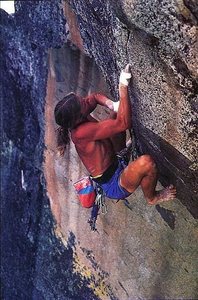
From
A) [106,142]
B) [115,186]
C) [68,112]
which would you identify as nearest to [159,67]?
[68,112]

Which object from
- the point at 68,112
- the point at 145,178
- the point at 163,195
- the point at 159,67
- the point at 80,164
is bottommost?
the point at 80,164

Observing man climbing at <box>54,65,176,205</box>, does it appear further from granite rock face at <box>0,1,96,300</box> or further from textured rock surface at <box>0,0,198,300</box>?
granite rock face at <box>0,1,96,300</box>

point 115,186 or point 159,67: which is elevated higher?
point 159,67

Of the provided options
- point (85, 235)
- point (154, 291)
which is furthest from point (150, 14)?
point (85, 235)

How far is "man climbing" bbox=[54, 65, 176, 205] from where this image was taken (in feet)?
10.3

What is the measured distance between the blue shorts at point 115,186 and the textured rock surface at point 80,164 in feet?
0.80

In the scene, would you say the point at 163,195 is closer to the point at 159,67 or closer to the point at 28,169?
the point at 159,67

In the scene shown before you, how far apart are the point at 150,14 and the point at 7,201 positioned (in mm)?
4543

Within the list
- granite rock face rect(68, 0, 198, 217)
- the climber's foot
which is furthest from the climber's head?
the climber's foot

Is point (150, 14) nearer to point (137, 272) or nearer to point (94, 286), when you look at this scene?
point (137, 272)

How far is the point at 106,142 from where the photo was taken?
136 inches

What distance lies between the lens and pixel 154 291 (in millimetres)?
4730

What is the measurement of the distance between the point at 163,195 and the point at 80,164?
1.57 meters

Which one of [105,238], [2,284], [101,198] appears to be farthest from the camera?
[2,284]
